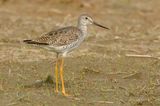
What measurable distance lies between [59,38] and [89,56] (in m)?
2.83

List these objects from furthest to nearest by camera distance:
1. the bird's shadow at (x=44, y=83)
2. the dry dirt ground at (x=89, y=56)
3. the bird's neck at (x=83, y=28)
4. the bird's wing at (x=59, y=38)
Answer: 1. the bird's neck at (x=83, y=28)
2. the bird's shadow at (x=44, y=83)
3. the bird's wing at (x=59, y=38)
4. the dry dirt ground at (x=89, y=56)

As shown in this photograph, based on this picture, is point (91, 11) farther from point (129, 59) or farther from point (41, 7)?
point (129, 59)

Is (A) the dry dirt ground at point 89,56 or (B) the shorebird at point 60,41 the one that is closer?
(A) the dry dirt ground at point 89,56

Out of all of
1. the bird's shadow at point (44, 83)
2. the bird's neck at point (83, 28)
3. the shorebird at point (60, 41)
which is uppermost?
the bird's neck at point (83, 28)

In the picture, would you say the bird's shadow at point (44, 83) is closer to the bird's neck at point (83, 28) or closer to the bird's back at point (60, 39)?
the bird's back at point (60, 39)

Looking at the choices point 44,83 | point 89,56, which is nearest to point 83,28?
point 44,83

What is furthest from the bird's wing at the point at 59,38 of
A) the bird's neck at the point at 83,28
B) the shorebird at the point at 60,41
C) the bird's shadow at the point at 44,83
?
the bird's shadow at the point at 44,83

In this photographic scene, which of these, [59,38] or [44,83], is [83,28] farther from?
[44,83]

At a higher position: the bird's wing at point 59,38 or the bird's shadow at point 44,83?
the bird's wing at point 59,38

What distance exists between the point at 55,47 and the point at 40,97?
3.17 feet

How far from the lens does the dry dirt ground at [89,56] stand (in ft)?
33.2

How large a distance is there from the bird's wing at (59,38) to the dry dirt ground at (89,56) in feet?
2.25

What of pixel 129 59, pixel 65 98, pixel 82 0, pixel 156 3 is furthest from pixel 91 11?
pixel 65 98

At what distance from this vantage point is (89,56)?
13344 mm
